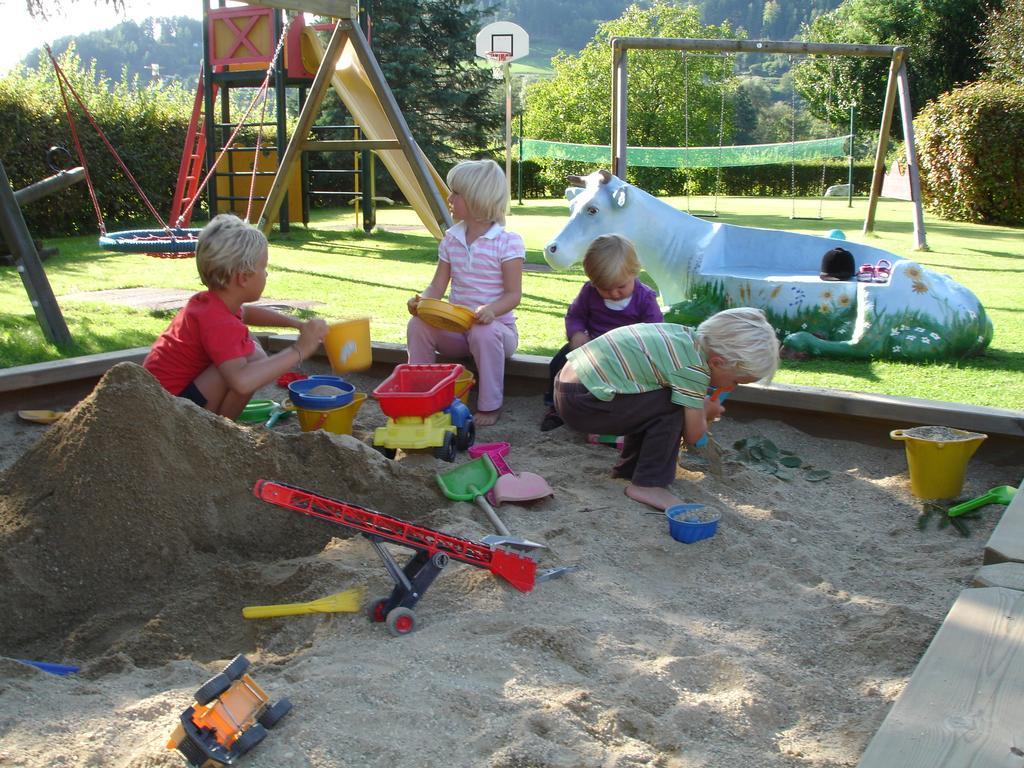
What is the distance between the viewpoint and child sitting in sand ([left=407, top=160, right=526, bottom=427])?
3.79 m

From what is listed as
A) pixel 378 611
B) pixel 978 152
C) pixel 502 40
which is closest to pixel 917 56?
pixel 978 152

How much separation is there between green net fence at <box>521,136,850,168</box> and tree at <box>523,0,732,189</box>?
11247 mm

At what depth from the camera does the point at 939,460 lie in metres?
2.91

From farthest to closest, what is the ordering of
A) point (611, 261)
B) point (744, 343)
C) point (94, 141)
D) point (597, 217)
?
point (94, 141) → point (597, 217) → point (611, 261) → point (744, 343)

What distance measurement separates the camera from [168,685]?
5.83 feet

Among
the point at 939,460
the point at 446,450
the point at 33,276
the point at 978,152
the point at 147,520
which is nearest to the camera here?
the point at 147,520

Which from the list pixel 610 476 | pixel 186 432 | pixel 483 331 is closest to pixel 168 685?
pixel 186 432

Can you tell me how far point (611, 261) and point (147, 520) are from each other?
1.97m

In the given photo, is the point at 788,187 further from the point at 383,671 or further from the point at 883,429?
the point at 383,671

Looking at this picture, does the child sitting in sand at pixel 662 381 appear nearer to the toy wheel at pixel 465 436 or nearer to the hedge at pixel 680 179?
the toy wheel at pixel 465 436

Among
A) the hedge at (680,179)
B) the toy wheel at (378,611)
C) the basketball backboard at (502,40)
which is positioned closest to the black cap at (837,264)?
the toy wheel at (378,611)

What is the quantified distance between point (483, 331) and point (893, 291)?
7.55ft

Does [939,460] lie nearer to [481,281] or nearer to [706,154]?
[481,281]

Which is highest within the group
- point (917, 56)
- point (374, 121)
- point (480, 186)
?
point (917, 56)
